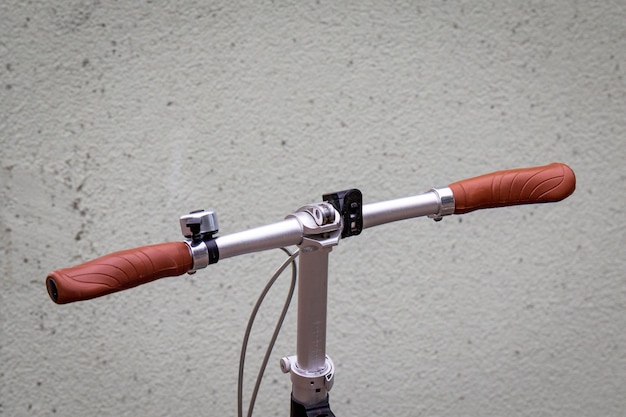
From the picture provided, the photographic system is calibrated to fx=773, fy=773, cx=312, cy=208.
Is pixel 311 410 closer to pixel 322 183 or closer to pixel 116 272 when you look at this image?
pixel 116 272

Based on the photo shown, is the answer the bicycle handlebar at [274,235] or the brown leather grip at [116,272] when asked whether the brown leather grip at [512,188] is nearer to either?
the bicycle handlebar at [274,235]

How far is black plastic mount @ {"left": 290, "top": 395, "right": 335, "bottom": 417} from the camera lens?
779mm

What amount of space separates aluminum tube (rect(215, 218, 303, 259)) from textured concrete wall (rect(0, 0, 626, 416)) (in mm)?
424

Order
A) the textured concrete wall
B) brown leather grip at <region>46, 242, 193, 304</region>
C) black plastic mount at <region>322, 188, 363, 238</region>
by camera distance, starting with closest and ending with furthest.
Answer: brown leather grip at <region>46, 242, 193, 304</region> → black plastic mount at <region>322, 188, 363, 238</region> → the textured concrete wall

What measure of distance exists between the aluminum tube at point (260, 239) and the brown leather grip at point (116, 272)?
0.04m

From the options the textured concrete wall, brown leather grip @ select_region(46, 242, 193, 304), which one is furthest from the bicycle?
the textured concrete wall

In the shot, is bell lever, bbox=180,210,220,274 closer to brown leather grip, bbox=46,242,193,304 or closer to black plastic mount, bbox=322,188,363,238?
brown leather grip, bbox=46,242,193,304

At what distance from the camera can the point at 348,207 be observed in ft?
2.43

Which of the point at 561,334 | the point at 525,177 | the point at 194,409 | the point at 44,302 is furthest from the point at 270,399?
the point at 525,177

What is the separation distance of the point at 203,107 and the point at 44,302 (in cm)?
36

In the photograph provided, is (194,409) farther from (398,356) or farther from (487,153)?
(487,153)

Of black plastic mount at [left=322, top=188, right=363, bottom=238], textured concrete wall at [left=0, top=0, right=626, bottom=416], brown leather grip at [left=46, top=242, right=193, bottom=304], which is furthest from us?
textured concrete wall at [left=0, top=0, right=626, bottom=416]

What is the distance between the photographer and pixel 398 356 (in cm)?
128

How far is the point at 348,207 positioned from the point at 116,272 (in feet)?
0.75
